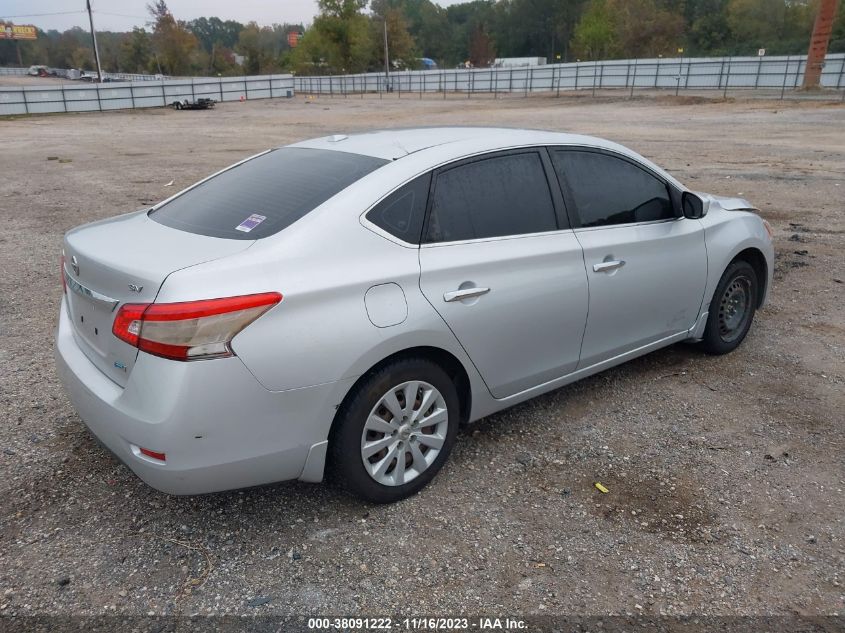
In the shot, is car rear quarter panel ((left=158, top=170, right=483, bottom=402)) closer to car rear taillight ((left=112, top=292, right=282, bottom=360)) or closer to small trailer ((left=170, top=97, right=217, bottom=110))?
car rear taillight ((left=112, top=292, right=282, bottom=360))

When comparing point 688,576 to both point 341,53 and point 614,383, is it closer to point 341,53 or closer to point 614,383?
point 614,383

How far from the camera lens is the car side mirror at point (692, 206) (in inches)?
170

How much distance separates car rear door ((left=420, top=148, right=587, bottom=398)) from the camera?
3227mm

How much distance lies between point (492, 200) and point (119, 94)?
4385 centimetres

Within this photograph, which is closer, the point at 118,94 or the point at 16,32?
the point at 118,94

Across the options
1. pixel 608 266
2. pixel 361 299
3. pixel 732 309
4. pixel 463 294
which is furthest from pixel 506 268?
pixel 732 309

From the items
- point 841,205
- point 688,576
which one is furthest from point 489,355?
point 841,205

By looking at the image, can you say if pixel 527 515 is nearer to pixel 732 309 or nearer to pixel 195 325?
pixel 195 325

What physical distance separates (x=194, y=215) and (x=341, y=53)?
100 m

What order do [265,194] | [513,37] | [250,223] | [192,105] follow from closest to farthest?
[250,223] → [265,194] → [192,105] → [513,37]

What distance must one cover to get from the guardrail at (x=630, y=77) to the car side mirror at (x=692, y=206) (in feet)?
131

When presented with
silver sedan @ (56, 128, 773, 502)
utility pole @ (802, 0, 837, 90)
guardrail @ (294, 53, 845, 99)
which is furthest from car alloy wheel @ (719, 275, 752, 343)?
utility pole @ (802, 0, 837, 90)

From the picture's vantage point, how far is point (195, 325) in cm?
257

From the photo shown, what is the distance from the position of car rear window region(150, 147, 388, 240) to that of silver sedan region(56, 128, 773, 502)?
0.05ft
